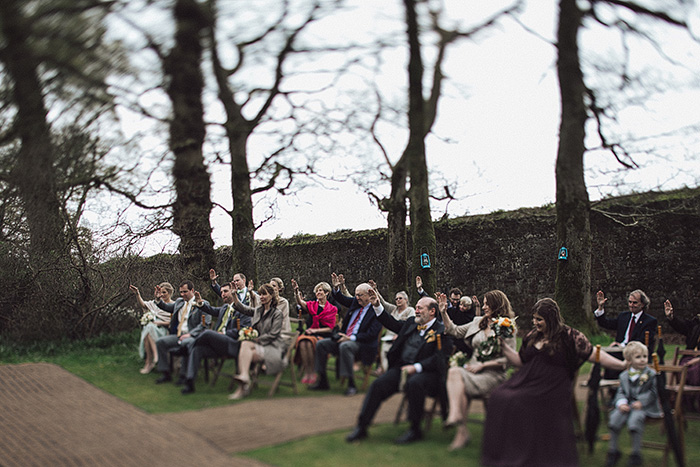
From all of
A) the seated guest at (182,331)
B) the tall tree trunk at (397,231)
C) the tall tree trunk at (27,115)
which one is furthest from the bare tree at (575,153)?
the tall tree trunk at (27,115)

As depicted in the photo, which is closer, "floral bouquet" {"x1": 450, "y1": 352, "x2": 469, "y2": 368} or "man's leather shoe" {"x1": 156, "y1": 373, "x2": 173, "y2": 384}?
"floral bouquet" {"x1": 450, "y1": 352, "x2": 469, "y2": 368}

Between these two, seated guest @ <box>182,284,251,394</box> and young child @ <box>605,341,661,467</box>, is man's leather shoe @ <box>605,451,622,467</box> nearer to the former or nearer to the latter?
young child @ <box>605,341,661,467</box>

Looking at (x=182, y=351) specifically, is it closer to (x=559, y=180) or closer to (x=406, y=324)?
(x=406, y=324)

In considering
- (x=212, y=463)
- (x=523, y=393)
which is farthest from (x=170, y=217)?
(x=523, y=393)

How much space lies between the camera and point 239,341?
853cm

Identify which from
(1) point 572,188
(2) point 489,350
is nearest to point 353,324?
(2) point 489,350

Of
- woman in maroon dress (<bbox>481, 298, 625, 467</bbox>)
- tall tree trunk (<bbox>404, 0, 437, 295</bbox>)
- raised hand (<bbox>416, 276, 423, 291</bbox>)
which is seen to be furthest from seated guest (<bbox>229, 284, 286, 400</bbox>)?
tall tree trunk (<bbox>404, 0, 437, 295</bbox>)

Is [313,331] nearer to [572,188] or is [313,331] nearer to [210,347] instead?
[210,347]

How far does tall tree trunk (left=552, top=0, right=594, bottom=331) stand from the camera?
11828mm

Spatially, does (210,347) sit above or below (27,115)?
below

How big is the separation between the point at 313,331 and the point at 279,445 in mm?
3746

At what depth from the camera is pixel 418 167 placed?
14.0 metres

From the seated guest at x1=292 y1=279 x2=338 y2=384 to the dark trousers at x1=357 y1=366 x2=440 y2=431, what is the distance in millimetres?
2804

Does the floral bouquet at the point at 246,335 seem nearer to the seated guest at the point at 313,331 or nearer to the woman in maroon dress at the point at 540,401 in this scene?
the seated guest at the point at 313,331
